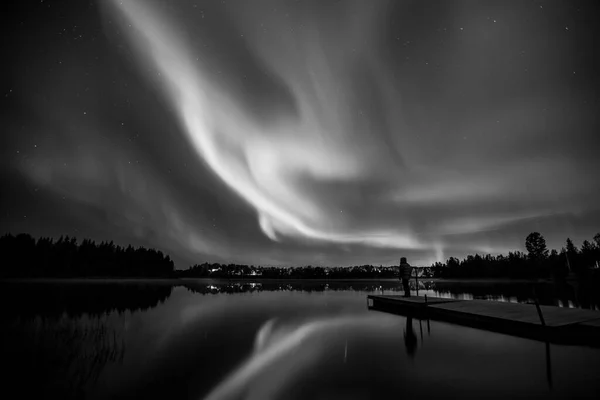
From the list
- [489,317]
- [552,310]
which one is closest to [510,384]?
[489,317]

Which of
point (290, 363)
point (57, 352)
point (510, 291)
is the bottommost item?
point (57, 352)

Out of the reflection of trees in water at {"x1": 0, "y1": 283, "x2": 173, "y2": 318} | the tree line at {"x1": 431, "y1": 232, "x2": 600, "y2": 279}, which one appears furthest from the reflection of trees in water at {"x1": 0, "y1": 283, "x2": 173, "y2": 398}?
the tree line at {"x1": 431, "y1": 232, "x2": 600, "y2": 279}

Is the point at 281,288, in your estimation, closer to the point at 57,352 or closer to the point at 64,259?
the point at 57,352

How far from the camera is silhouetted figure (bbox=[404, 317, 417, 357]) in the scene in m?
14.1

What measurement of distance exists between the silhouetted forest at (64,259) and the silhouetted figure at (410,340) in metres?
177

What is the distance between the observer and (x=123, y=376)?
37.0 ft

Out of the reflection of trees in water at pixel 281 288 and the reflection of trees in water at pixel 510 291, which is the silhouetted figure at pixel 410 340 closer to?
the reflection of trees in water at pixel 510 291

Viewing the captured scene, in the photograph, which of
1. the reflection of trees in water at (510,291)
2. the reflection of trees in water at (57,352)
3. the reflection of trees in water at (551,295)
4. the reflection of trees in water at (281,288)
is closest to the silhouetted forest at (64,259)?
the reflection of trees in water at (281,288)

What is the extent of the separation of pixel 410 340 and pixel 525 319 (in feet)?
18.0

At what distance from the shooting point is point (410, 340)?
16.5 metres

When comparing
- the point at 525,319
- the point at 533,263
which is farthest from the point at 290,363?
the point at 533,263

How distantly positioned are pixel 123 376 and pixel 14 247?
586 ft

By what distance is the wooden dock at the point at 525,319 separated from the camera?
13.5 m

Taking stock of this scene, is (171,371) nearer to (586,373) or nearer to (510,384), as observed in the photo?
(510,384)
